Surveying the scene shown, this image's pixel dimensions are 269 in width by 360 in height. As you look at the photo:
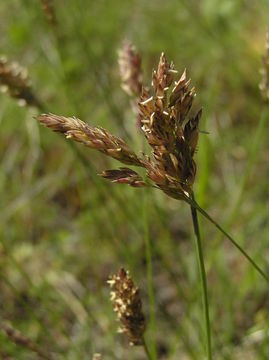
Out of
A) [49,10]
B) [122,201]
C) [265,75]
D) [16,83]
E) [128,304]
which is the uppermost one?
[49,10]

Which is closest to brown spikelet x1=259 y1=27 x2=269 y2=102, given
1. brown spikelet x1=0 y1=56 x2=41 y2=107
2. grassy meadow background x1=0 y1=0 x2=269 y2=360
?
grassy meadow background x1=0 y1=0 x2=269 y2=360

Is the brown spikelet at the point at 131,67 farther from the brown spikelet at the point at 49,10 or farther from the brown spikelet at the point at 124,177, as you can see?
the brown spikelet at the point at 124,177

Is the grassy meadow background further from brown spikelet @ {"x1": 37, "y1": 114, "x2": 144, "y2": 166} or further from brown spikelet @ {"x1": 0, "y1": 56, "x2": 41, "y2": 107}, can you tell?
brown spikelet @ {"x1": 37, "y1": 114, "x2": 144, "y2": 166}

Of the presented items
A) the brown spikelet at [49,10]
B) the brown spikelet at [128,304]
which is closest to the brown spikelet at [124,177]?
the brown spikelet at [128,304]

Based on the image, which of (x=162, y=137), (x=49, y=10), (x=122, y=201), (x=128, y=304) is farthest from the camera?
(x=122, y=201)

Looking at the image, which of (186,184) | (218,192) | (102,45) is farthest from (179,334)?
(102,45)

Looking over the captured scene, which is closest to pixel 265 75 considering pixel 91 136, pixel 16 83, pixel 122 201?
pixel 16 83

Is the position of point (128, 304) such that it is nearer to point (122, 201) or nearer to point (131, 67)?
point (131, 67)
